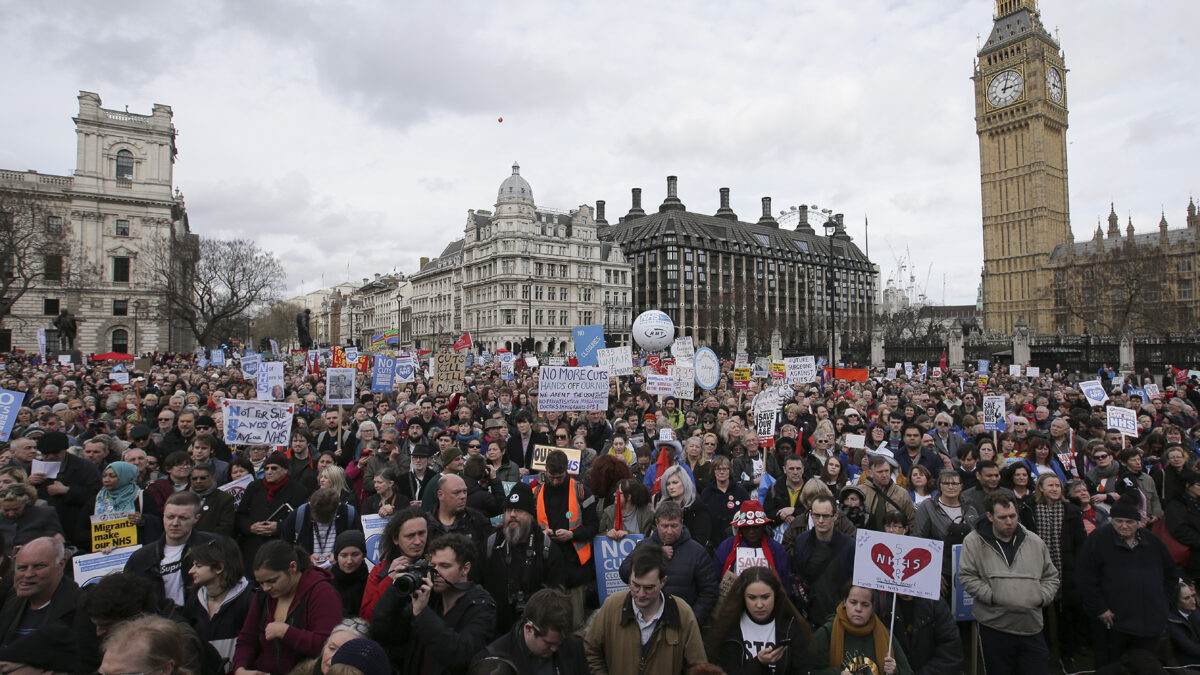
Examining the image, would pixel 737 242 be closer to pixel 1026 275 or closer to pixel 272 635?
pixel 1026 275

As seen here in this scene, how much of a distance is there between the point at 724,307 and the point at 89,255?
6810 cm

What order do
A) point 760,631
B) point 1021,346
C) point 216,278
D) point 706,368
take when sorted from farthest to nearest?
point 216,278
point 1021,346
point 706,368
point 760,631

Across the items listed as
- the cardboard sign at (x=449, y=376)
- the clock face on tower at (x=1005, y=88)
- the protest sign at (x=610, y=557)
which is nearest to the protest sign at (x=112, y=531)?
the protest sign at (x=610, y=557)

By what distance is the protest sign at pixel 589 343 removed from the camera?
17953 millimetres

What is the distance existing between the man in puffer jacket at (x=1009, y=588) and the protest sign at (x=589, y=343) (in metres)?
13.3

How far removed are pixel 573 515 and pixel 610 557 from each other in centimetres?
47

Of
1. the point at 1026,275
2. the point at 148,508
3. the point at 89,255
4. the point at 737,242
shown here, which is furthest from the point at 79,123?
the point at 1026,275

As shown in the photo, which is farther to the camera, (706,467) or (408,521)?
(706,467)

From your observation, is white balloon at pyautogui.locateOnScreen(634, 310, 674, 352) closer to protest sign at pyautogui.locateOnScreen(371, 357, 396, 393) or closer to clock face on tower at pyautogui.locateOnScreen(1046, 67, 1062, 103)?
protest sign at pyautogui.locateOnScreen(371, 357, 396, 393)

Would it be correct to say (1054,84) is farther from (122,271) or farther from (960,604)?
(122,271)

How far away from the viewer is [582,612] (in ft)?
18.3

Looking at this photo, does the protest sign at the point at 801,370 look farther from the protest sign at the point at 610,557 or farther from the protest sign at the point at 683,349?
the protest sign at the point at 610,557

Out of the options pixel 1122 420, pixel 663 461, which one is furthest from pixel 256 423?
pixel 1122 420

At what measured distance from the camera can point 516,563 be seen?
498cm
